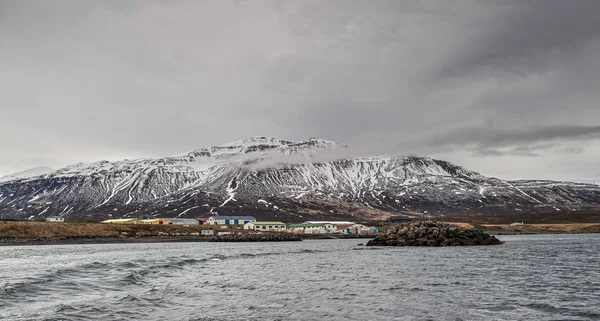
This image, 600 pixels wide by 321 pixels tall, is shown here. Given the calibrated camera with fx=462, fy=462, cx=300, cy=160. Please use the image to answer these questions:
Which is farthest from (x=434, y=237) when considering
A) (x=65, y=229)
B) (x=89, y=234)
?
(x=65, y=229)

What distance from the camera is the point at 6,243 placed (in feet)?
361

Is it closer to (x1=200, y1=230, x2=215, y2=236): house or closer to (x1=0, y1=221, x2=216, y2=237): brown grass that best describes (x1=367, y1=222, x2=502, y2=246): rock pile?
(x1=200, y1=230, x2=215, y2=236): house

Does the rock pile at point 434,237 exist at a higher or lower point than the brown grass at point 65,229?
lower

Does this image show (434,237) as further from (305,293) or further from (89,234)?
(89,234)

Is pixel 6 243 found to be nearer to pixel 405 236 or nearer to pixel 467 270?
pixel 405 236

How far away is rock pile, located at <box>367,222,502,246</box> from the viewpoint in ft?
320

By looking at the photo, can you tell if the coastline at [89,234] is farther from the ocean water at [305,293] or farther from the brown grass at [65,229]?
the ocean water at [305,293]

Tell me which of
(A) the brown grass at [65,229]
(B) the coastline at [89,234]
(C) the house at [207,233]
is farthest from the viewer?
(C) the house at [207,233]

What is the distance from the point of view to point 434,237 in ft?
324

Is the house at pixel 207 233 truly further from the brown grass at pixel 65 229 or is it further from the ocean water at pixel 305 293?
the ocean water at pixel 305 293

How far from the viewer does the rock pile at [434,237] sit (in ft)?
320

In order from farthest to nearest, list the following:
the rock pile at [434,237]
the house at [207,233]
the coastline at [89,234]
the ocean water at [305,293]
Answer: the house at [207,233] < the coastline at [89,234] < the rock pile at [434,237] < the ocean water at [305,293]

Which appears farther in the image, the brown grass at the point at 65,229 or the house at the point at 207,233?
the house at the point at 207,233

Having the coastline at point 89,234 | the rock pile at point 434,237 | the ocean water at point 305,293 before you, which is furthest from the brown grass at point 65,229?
the ocean water at point 305,293
